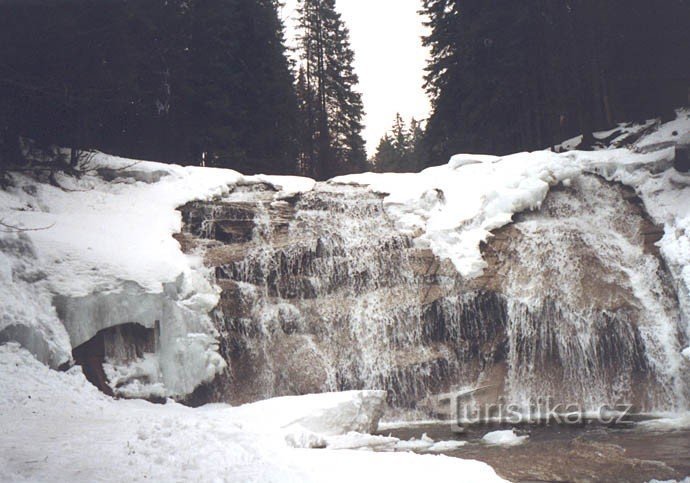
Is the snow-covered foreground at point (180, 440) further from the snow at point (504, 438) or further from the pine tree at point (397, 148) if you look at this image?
the pine tree at point (397, 148)

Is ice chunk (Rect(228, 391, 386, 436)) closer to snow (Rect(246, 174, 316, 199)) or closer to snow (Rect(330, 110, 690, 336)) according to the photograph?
snow (Rect(330, 110, 690, 336))

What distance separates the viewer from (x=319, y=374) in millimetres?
10750

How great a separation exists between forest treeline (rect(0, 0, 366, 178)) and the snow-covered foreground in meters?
4.11

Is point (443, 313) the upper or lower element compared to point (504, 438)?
upper

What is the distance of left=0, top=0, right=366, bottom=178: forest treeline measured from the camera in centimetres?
1105

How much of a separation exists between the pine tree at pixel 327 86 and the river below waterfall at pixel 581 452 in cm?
2339

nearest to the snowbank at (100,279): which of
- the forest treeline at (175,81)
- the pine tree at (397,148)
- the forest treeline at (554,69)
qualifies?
the forest treeline at (175,81)

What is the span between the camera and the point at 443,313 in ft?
37.9

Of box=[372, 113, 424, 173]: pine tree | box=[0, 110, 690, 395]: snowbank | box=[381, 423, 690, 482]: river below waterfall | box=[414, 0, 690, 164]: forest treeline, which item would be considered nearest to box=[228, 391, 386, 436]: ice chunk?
box=[381, 423, 690, 482]: river below waterfall

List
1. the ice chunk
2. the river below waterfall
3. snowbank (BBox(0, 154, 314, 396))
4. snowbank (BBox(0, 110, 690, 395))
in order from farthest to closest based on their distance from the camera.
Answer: snowbank (BBox(0, 110, 690, 395))
snowbank (BBox(0, 154, 314, 396))
the ice chunk
the river below waterfall

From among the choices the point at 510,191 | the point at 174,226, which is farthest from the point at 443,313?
the point at 174,226

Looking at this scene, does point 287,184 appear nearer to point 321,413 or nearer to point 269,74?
point 321,413

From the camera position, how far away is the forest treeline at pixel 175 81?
A: 1105cm

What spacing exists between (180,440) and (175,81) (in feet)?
56.2
